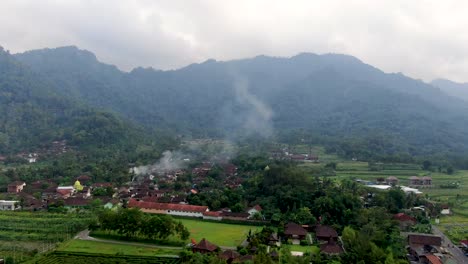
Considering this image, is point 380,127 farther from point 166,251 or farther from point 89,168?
point 166,251

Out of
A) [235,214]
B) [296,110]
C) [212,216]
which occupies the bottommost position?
[212,216]

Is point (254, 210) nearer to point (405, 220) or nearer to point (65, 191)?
point (405, 220)

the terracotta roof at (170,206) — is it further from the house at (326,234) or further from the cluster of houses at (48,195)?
the house at (326,234)

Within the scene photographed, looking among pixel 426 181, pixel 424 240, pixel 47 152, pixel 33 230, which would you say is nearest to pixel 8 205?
pixel 33 230

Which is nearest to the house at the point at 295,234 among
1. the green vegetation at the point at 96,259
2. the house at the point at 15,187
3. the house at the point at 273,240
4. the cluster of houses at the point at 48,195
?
the house at the point at 273,240

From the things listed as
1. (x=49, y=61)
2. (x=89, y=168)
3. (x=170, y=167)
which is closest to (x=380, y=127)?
(x=170, y=167)
